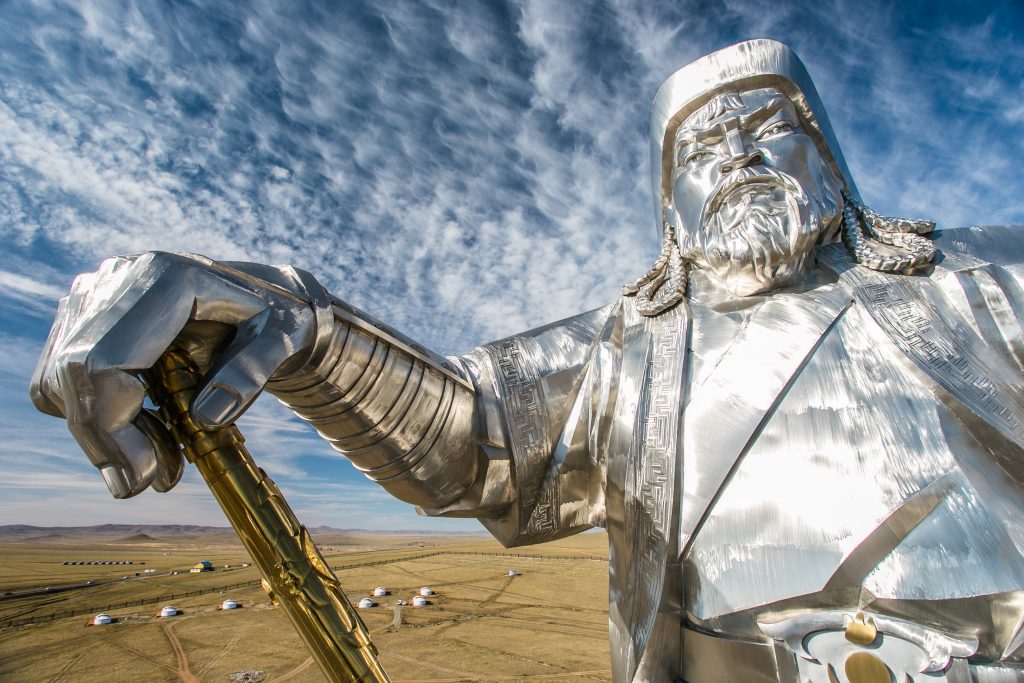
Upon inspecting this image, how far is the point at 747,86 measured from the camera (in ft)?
7.62

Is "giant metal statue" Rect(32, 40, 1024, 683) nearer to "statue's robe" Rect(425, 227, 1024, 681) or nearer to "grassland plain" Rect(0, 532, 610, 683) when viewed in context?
"statue's robe" Rect(425, 227, 1024, 681)

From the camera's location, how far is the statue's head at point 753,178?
6.52 ft

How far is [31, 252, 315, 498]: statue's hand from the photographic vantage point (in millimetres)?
1212

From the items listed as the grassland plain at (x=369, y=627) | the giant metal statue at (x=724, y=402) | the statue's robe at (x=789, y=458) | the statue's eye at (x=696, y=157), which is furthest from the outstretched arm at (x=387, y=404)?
the grassland plain at (x=369, y=627)

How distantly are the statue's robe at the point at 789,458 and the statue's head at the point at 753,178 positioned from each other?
147mm

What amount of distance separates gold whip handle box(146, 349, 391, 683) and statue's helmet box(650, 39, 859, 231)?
2.12m

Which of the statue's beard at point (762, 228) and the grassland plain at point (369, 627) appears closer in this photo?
the statue's beard at point (762, 228)

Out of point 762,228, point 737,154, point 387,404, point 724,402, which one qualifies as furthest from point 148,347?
point 737,154

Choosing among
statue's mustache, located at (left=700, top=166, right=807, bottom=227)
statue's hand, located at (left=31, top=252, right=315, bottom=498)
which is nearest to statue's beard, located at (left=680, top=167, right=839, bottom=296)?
statue's mustache, located at (left=700, top=166, right=807, bottom=227)

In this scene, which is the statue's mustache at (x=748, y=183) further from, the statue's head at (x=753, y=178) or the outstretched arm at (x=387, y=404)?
the outstretched arm at (x=387, y=404)

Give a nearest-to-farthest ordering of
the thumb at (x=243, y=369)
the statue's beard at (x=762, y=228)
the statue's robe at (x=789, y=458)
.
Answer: the thumb at (x=243, y=369), the statue's robe at (x=789, y=458), the statue's beard at (x=762, y=228)

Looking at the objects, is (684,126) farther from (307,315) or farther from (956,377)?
(307,315)

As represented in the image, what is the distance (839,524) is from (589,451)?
2.98ft

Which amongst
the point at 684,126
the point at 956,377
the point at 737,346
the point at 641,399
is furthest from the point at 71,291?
the point at 956,377
